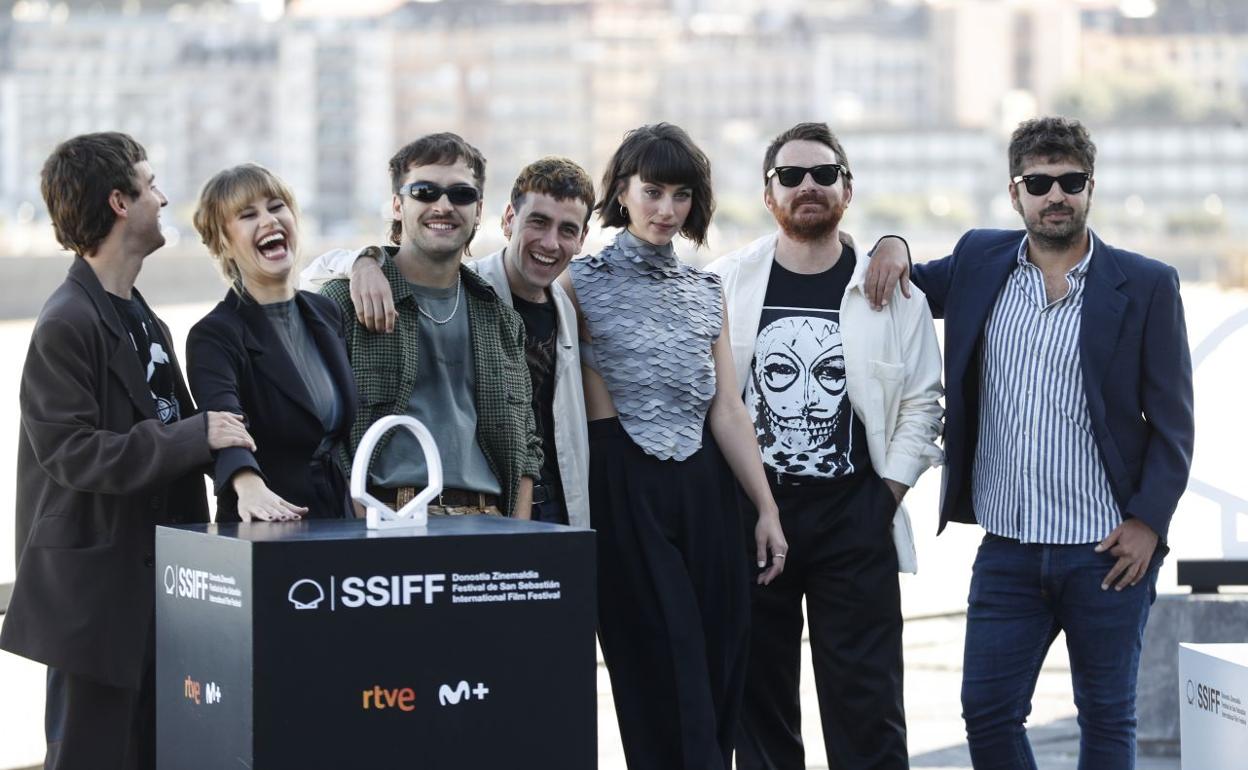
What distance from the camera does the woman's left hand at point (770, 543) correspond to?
12.7 feet

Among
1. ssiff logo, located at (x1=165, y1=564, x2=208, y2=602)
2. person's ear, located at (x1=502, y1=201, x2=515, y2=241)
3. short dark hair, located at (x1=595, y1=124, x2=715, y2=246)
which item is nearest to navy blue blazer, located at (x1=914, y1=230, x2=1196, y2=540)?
short dark hair, located at (x1=595, y1=124, x2=715, y2=246)

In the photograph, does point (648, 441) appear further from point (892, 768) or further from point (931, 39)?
point (931, 39)

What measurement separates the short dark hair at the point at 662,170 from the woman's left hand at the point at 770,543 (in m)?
0.61

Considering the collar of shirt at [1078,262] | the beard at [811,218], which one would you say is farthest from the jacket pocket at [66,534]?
the collar of shirt at [1078,262]

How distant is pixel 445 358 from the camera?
3496 mm

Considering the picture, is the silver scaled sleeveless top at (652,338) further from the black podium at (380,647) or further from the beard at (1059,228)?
the black podium at (380,647)

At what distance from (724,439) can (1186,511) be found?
685 centimetres

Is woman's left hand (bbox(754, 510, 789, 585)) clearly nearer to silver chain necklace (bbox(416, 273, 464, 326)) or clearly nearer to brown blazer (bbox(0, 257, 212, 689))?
silver chain necklace (bbox(416, 273, 464, 326))

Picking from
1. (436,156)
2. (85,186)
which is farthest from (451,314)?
(85,186)

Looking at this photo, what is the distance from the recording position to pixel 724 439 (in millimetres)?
3863

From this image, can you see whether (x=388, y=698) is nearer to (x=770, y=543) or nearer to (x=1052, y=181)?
(x=770, y=543)

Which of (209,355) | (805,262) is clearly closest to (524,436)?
(209,355)

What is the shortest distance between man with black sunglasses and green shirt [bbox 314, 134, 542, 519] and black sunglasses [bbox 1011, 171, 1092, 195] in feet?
3.80

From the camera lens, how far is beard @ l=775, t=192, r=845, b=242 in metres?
4.05
